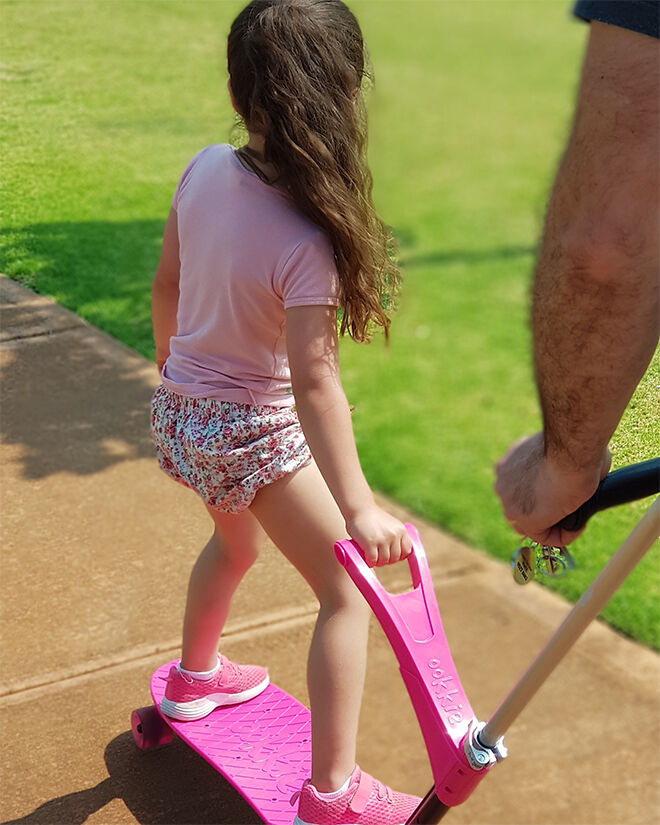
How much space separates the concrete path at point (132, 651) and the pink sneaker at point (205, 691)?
0.53ft

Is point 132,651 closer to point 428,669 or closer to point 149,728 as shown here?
point 149,728

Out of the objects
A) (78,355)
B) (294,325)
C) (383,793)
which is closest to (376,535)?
(294,325)

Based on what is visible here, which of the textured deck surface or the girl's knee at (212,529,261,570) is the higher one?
the girl's knee at (212,529,261,570)

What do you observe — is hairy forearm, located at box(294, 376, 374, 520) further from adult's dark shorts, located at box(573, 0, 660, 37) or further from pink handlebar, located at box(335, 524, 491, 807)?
adult's dark shorts, located at box(573, 0, 660, 37)

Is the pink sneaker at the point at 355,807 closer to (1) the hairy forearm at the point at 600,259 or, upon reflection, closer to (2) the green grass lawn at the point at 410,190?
(2) the green grass lawn at the point at 410,190

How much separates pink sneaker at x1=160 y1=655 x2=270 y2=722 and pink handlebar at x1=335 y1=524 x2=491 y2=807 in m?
0.66

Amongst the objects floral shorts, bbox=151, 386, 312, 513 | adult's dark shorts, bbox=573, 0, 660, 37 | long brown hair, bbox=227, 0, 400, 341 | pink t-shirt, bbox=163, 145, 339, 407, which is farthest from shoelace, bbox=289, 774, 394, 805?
adult's dark shorts, bbox=573, 0, 660, 37

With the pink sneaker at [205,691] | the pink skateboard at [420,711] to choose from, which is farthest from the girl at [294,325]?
the pink sneaker at [205,691]

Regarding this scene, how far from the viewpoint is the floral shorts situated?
2.21m

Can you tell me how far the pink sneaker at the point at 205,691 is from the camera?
2.62 m

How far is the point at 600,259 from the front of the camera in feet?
4.97

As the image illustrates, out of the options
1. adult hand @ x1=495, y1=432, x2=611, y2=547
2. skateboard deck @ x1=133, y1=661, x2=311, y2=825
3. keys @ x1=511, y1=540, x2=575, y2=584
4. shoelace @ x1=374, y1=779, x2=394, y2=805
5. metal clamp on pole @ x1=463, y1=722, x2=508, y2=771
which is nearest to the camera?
adult hand @ x1=495, y1=432, x2=611, y2=547

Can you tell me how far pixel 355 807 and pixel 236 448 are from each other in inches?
29.5

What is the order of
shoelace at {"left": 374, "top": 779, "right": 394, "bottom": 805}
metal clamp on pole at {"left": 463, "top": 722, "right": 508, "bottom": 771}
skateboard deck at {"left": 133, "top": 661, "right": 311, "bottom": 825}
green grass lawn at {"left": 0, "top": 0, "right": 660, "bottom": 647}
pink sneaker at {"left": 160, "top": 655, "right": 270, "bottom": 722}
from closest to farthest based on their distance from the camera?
metal clamp on pole at {"left": 463, "top": 722, "right": 508, "bottom": 771}
shoelace at {"left": 374, "top": 779, "right": 394, "bottom": 805}
skateboard deck at {"left": 133, "top": 661, "right": 311, "bottom": 825}
pink sneaker at {"left": 160, "top": 655, "right": 270, "bottom": 722}
green grass lawn at {"left": 0, "top": 0, "right": 660, "bottom": 647}
